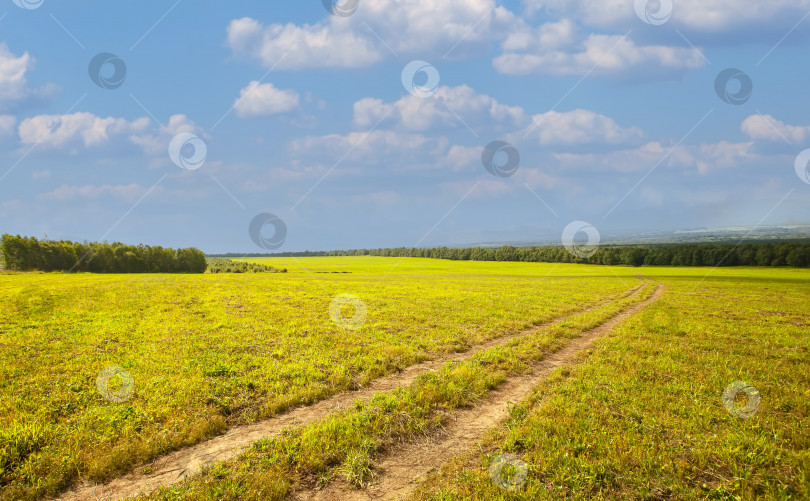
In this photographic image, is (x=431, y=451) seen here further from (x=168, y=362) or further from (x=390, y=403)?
(x=168, y=362)

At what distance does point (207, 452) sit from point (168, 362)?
25.2ft

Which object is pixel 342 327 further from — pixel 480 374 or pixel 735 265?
pixel 735 265

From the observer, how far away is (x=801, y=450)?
7367 millimetres

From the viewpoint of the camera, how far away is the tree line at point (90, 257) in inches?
3361

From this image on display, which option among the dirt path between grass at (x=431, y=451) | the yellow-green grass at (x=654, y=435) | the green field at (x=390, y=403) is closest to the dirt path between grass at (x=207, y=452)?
the green field at (x=390, y=403)

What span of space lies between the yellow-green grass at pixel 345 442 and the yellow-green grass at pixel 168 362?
5.83 ft

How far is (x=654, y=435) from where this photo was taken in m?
8.04

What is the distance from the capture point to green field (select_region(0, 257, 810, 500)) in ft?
21.8

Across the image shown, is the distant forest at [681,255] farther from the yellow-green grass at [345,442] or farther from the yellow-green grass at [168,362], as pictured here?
the yellow-green grass at [345,442]

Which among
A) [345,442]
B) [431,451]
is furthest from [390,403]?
[431,451]

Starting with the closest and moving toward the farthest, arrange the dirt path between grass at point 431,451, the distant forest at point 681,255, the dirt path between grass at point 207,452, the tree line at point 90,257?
the dirt path between grass at point 431,451 < the dirt path between grass at point 207,452 < the tree line at point 90,257 < the distant forest at point 681,255

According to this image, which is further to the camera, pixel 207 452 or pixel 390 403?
pixel 390 403

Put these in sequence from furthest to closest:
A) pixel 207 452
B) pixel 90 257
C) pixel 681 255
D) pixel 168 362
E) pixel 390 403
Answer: pixel 681 255 < pixel 90 257 < pixel 168 362 < pixel 390 403 < pixel 207 452

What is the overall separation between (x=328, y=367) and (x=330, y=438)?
5433mm
